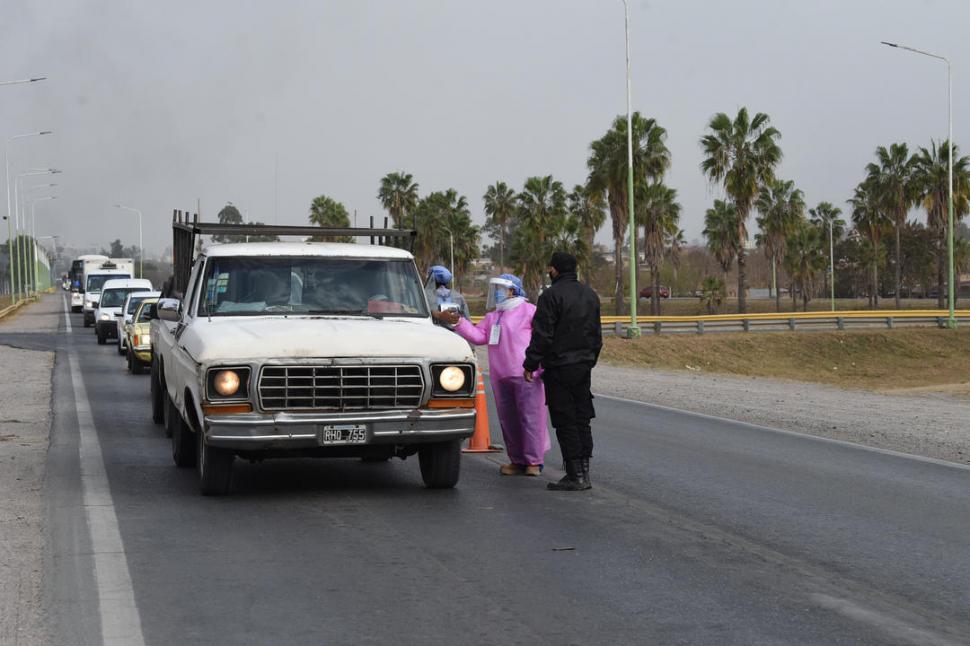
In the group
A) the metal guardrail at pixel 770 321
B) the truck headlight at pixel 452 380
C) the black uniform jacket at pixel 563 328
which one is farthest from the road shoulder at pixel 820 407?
the metal guardrail at pixel 770 321

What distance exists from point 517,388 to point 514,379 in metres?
0.08

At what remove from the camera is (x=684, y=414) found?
17688mm

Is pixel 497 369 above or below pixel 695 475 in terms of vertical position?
above

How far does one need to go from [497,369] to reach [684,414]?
7.23m

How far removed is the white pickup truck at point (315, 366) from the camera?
30.0ft

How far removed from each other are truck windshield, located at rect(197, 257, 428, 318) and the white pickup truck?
1 centimetres

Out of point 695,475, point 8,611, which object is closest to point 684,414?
point 695,475

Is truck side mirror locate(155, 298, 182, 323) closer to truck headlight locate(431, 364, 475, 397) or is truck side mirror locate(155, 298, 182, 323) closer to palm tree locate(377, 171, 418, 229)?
truck headlight locate(431, 364, 475, 397)

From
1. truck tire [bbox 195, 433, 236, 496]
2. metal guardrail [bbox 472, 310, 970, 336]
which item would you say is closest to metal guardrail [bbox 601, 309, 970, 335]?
metal guardrail [bbox 472, 310, 970, 336]

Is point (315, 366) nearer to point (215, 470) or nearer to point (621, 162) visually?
point (215, 470)

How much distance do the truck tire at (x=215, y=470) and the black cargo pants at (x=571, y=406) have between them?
2.52 m

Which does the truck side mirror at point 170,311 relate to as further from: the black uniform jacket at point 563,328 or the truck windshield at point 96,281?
the truck windshield at point 96,281

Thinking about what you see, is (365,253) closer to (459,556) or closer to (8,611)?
(459,556)

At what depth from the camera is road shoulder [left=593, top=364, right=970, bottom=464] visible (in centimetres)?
1489
